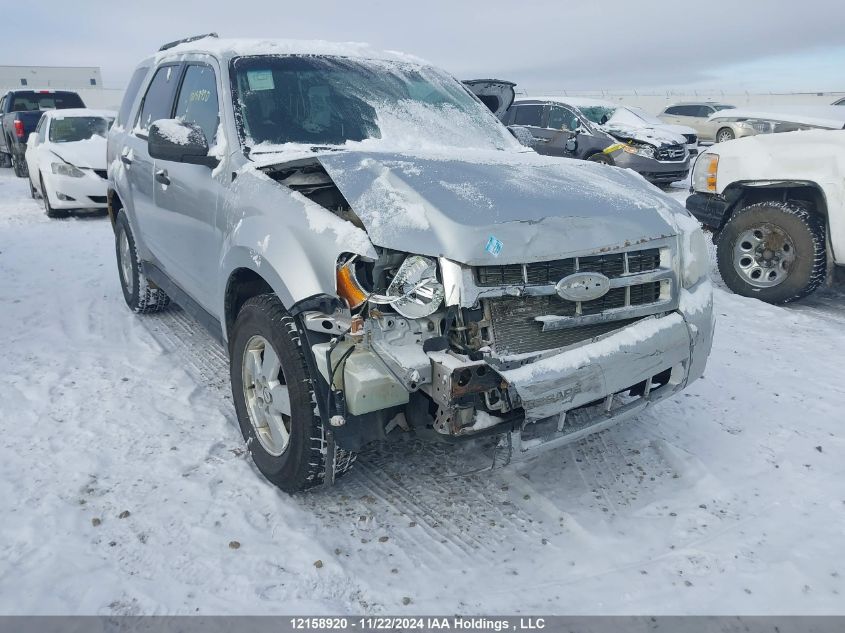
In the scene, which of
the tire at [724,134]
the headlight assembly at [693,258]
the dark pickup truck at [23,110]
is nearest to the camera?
the headlight assembly at [693,258]

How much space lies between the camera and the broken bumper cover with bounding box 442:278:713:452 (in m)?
2.54

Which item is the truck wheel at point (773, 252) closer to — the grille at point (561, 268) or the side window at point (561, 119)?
the grille at point (561, 268)

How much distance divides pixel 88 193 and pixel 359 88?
7913 millimetres

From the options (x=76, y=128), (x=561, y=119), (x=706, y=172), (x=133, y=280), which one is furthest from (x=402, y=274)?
(x=561, y=119)

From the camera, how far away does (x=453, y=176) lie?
2.96 m

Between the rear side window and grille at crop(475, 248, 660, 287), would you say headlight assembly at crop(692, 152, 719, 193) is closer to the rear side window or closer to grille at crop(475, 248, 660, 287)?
grille at crop(475, 248, 660, 287)

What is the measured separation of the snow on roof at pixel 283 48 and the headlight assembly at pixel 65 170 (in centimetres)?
665

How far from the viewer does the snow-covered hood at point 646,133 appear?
1270cm

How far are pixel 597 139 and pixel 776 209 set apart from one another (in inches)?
272

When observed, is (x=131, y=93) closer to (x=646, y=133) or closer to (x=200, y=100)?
(x=200, y=100)

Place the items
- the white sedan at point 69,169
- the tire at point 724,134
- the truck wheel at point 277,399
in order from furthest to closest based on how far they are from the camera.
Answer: the tire at point 724,134 < the white sedan at point 69,169 < the truck wheel at point 277,399

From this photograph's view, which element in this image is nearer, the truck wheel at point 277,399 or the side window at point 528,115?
the truck wheel at point 277,399

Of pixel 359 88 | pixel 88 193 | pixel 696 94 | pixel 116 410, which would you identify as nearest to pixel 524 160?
pixel 359 88

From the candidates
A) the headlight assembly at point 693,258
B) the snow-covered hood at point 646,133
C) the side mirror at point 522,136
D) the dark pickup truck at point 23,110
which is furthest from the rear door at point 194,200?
the dark pickup truck at point 23,110
